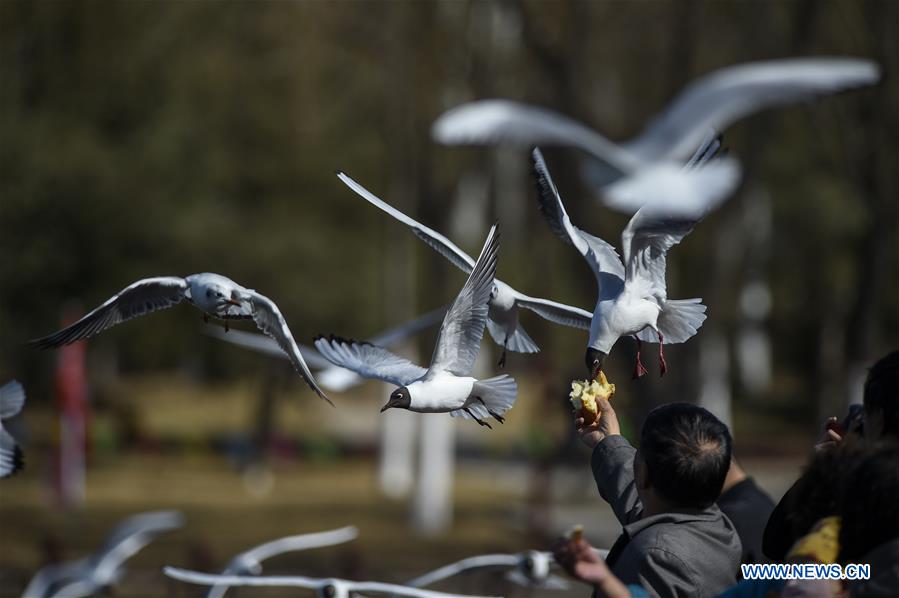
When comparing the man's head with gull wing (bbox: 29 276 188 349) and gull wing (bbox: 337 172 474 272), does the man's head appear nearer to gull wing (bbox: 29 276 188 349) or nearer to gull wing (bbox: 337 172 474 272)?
gull wing (bbox: 337 172 474 272)

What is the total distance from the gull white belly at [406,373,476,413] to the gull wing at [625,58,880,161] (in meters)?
3.44

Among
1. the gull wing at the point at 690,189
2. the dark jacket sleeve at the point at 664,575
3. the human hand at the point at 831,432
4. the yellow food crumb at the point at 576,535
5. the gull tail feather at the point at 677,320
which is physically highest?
the gull wing at the point at 690,189

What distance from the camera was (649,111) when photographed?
73.3ft

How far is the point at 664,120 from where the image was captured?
6695 mm

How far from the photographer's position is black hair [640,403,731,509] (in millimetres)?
2719

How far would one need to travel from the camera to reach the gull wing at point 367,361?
272cm

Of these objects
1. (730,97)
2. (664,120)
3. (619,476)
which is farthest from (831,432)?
(730,97)

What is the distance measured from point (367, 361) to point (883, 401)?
110cm

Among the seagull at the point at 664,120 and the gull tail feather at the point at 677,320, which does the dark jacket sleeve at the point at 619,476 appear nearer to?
the gull tail feather at the point at 677,320

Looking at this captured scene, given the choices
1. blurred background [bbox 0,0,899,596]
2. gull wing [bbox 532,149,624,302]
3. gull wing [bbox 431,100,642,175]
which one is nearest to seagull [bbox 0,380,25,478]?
gull wing [bbox 532,149,624,302]

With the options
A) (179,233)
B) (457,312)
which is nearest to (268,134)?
(179,233)

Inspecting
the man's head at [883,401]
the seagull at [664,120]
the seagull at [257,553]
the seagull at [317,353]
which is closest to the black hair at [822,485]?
the man's head at [883,401]

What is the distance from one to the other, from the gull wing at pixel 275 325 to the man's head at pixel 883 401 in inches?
45.3

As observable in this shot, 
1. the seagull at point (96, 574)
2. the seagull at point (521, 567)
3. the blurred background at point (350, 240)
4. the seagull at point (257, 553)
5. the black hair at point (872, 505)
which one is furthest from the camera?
the blurred background at point (350, 240)
